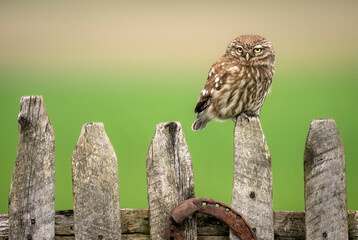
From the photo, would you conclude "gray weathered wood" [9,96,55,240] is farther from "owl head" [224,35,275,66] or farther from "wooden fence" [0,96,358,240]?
"owl head" [224,35,275,66]

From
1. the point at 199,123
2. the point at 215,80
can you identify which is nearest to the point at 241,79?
the point at 215,80

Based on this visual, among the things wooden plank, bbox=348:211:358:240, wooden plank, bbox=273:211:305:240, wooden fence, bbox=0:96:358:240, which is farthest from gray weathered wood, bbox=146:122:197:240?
wooden plank, bbox=348:211:358:240

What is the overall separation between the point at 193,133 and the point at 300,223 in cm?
580

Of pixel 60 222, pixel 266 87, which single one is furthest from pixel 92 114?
pixel 60 222

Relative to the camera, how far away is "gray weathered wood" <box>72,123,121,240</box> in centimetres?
282

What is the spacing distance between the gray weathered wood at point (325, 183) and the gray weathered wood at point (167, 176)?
1.85 feet

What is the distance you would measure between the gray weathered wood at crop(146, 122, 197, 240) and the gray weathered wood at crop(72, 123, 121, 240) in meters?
0.17

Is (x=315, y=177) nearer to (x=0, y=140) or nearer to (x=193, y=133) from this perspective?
(x=193, y=133)

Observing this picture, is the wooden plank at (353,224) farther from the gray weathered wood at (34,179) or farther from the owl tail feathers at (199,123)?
the owl tail feathers at (199,123)

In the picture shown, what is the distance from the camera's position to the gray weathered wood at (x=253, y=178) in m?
2.85

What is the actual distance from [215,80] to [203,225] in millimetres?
2031

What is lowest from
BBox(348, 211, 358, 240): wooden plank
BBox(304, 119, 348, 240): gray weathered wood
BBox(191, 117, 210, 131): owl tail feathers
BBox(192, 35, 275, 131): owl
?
BBox(348, 211, 358, 240): wooden plank

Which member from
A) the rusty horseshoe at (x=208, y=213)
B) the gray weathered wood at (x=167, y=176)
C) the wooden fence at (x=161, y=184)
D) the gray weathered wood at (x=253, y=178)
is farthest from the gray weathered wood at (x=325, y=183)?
the gray weathered wood at (x=167, y=176)

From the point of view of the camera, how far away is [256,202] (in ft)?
9.43
